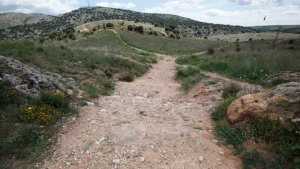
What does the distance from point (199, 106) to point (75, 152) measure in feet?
15.1

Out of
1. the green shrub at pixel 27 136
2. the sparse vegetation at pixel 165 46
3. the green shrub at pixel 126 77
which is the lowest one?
the sparse vegetation at pixel 165 46

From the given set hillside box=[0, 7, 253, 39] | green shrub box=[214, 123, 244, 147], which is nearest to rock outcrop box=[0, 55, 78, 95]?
green shrub box=[214, 123, 244, 147]

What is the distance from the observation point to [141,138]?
621 centimetres

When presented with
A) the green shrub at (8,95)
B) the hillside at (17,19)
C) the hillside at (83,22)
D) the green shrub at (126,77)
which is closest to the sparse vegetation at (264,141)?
the green shrub at (8,95)

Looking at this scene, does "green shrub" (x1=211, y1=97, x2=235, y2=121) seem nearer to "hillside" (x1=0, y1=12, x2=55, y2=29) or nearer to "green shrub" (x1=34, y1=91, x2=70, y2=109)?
"green shrub" (x1=34, y1=91, x2=70, y2=109)

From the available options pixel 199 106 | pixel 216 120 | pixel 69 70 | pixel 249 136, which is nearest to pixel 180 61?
pixel 69 70

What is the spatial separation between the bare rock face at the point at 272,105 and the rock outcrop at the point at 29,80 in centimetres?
546

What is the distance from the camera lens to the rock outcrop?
8602mm

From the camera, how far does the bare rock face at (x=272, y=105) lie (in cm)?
611

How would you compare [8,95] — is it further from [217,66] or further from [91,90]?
[217,66]

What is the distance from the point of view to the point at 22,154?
5512 mm

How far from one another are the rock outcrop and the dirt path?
4.92 feet

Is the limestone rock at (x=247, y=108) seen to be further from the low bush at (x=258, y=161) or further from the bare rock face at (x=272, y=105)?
the low bush at (x=258, y=161)

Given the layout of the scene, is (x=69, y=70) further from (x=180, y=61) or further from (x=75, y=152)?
(x=180, y=61)
